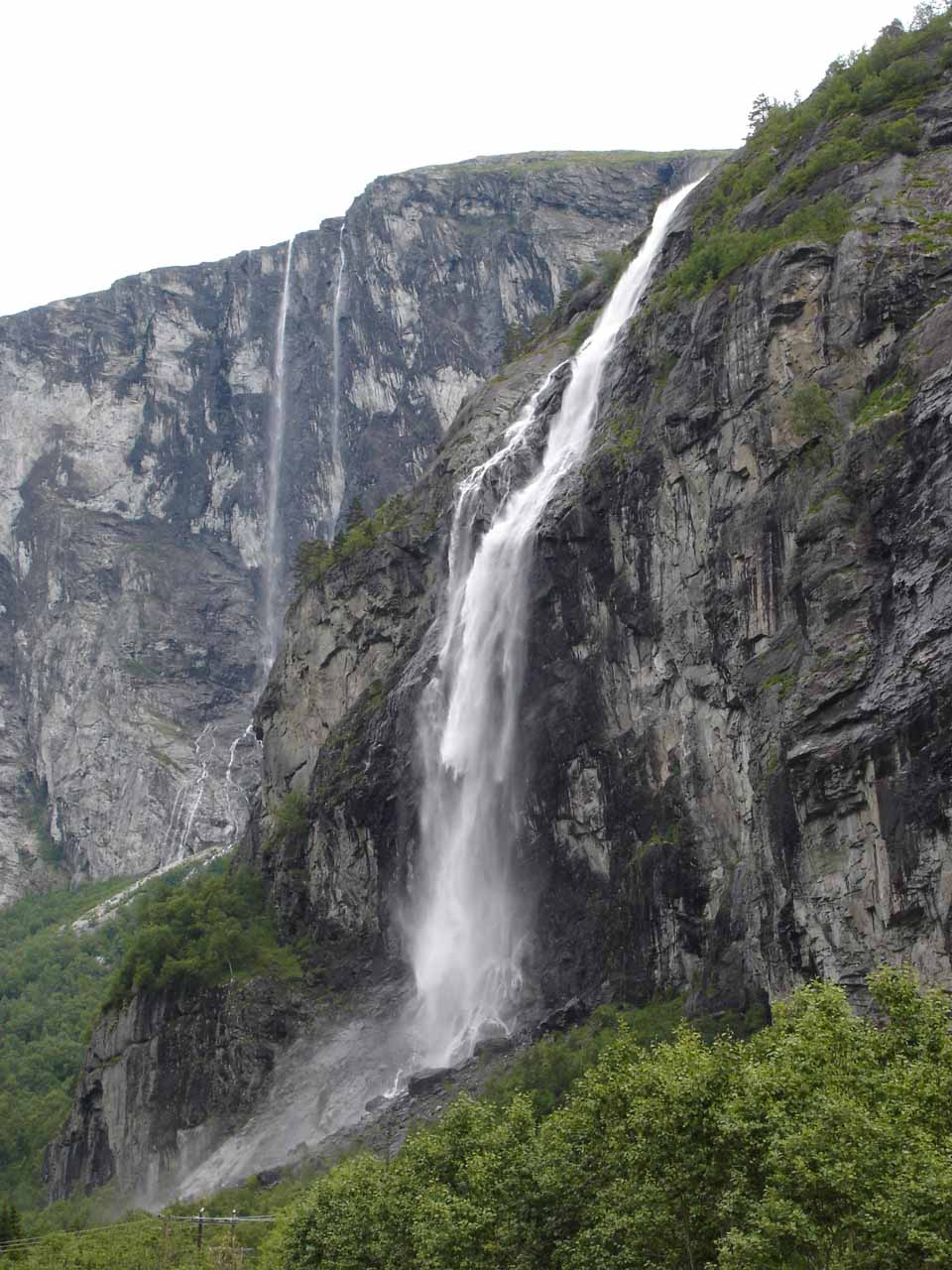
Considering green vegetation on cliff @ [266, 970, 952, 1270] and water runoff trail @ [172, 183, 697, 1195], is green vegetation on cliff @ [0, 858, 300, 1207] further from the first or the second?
green vegetation on cliff @ [266, 970, 952, 1270]

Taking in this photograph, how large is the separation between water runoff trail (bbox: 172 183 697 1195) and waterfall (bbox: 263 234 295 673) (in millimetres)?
83971

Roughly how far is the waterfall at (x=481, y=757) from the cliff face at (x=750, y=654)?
1.62 meters

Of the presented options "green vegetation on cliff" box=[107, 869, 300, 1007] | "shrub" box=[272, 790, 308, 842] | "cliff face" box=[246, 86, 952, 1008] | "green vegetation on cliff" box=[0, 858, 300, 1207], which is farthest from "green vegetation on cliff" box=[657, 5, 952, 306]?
"green vegetation on cliff" box=[0, 858, 300, 1207]

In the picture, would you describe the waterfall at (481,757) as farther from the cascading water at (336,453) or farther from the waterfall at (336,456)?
the cascading water at (336,453)

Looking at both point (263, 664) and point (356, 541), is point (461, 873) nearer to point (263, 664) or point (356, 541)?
point (356, 541)

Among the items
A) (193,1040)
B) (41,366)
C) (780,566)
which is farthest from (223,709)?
(780,566)

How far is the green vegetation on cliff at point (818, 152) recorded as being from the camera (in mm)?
57094

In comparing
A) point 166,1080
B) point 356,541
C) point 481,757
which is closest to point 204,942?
point 166,1080

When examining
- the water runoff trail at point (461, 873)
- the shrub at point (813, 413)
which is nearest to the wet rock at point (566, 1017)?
the water runoff trail at point (461, 873)

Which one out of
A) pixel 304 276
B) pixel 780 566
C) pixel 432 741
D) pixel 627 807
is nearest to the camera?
pixel 780 566

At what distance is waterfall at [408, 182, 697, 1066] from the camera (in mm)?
60844

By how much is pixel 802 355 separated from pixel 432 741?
27.7 metres

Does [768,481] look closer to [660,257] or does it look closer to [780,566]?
[780,566]

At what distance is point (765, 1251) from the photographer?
23.6m
